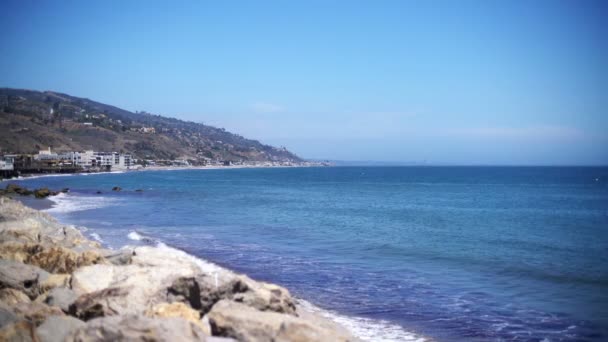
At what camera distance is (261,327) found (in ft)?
23.2

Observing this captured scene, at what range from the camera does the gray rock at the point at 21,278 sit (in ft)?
30.6

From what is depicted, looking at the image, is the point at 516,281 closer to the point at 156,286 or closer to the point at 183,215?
the point at 156,286

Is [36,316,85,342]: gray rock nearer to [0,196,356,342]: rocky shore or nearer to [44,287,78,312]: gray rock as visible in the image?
[0,196,356,342]: rocky shore

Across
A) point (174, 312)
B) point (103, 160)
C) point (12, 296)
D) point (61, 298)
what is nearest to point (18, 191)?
point (12, 296)

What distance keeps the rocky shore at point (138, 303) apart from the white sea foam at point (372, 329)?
1.44 m

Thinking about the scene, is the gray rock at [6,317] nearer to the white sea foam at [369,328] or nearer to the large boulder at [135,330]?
the large boulder at [135,330]

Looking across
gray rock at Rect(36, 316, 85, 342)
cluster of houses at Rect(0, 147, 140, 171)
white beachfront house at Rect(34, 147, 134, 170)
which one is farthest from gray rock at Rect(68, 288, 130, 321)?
white beachfront house at Rect(34, 147, 134, 170)

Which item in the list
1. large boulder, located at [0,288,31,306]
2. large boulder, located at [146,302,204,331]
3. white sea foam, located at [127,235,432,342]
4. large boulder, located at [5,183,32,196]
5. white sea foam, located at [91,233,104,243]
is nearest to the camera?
large boulder, located at [146,302,204,331]

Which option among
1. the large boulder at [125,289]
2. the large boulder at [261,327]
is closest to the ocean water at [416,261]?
the large boulder at [261,327]

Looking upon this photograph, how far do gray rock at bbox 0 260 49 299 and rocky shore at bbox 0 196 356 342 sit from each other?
0.06 feet

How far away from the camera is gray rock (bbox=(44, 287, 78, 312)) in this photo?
27.3ft

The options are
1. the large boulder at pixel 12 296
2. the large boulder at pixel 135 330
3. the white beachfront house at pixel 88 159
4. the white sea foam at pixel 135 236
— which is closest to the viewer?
the large boulder at pixel 135 330

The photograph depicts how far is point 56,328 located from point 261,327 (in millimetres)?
2855

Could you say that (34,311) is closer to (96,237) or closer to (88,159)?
(96,237)
